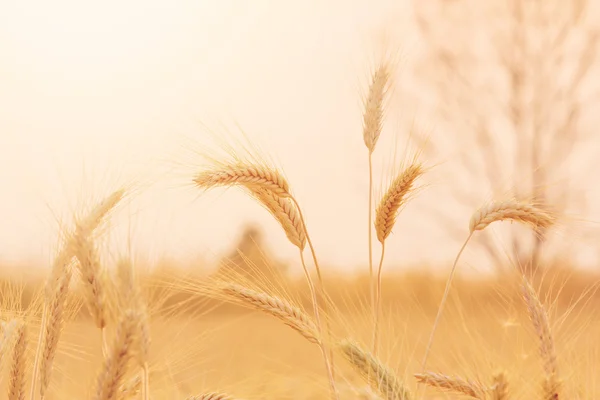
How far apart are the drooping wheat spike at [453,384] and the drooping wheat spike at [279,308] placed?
0.74 ft

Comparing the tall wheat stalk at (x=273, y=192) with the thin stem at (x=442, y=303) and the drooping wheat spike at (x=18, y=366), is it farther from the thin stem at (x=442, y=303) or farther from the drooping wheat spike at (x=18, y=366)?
the drooping wheat spike at (x=18, y=366)

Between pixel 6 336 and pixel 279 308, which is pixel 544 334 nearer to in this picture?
pixel 279 308

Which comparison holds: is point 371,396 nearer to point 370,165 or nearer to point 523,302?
point 523,302

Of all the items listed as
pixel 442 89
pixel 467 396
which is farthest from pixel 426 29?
pixel 467 396

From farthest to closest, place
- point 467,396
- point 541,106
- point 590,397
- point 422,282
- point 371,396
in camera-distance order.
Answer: point 541,106
point 422,282
point 590,397
point 467,396
point 371,396

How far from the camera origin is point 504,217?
1.51 meters

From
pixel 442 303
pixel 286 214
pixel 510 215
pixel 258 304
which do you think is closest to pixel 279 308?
pixel 258 304

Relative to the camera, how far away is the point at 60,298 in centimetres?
130

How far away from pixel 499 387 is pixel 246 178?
0.64 meters

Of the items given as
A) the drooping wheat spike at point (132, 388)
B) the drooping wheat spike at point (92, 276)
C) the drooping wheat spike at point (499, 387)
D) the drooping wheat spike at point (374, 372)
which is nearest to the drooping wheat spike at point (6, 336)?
the drooping wheat spike at point (132, 388)

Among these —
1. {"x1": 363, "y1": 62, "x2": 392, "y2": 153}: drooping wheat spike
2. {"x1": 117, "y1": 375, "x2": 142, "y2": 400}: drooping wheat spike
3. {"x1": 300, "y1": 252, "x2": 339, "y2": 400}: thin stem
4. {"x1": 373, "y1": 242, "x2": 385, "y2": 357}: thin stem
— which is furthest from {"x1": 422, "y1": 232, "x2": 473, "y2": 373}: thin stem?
{"x1": 117, "y1": 375, "x2": 142, "y2": 400}: drooping wheat spike

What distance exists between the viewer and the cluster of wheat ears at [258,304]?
956 millimetres

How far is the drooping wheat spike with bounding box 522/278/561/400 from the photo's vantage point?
1243 mm

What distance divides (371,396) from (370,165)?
2.49 ft
